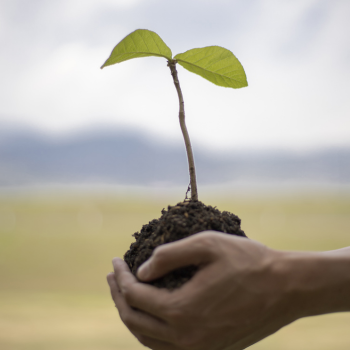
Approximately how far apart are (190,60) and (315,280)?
60 centimetres

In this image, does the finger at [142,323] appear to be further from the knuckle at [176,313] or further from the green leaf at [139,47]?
the green leaf at [139,47]

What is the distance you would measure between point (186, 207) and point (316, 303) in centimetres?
31

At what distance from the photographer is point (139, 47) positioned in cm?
73

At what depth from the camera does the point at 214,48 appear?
77cm

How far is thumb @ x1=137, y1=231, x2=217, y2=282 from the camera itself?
0.48 m

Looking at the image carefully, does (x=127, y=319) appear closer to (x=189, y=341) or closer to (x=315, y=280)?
(x=189, y=341)

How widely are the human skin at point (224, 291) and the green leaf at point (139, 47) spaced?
483mm

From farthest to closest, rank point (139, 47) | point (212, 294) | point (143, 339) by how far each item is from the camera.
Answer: point (139, 47) < point (143, 339) < point (212, 294)

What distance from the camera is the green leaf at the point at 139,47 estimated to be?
0.71 metres

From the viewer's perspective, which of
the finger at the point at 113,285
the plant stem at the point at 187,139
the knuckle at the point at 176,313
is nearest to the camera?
the knuckle at the point at 176,313

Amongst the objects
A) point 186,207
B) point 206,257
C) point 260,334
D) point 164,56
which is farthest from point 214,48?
point 260,334

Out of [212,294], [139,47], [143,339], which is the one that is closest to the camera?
[212,294]

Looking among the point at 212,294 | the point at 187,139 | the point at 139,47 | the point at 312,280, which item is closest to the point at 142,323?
the point at 212,294

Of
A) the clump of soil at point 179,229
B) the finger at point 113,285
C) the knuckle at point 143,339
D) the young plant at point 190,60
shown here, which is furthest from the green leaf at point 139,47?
the knuckle at point 143,339
